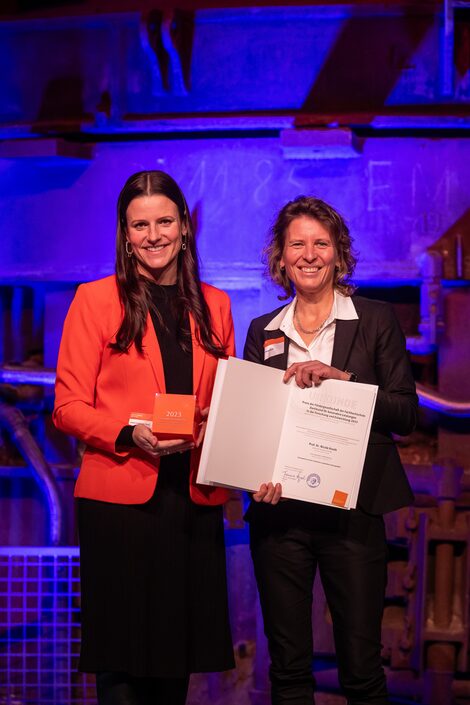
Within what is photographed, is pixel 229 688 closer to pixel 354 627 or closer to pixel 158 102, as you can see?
pixel 354 627

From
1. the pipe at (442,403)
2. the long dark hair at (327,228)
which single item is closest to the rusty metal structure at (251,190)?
the pipe at (442,403)

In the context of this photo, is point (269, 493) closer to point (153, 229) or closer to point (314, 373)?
point (314, 373)

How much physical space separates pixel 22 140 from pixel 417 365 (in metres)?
2.01

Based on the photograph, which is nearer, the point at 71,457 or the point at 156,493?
the point at 156,493

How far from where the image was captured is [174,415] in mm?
2283

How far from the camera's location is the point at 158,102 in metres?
3.75

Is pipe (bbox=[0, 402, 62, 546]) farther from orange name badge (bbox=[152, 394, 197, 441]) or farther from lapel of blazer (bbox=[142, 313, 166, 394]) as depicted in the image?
orange name badge (bbox=[152, 394, 197, 441])

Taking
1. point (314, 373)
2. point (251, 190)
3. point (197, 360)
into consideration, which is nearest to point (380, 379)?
point (314, 373)

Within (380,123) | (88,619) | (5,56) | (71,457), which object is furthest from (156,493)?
(5,56)

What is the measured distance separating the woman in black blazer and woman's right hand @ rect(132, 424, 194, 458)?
267mm

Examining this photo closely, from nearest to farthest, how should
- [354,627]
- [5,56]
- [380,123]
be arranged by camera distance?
[354,627]
[380,123]
[5,56]

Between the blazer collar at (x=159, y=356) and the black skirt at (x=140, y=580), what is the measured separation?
0.24 m

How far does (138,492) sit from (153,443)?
8.1 inches
